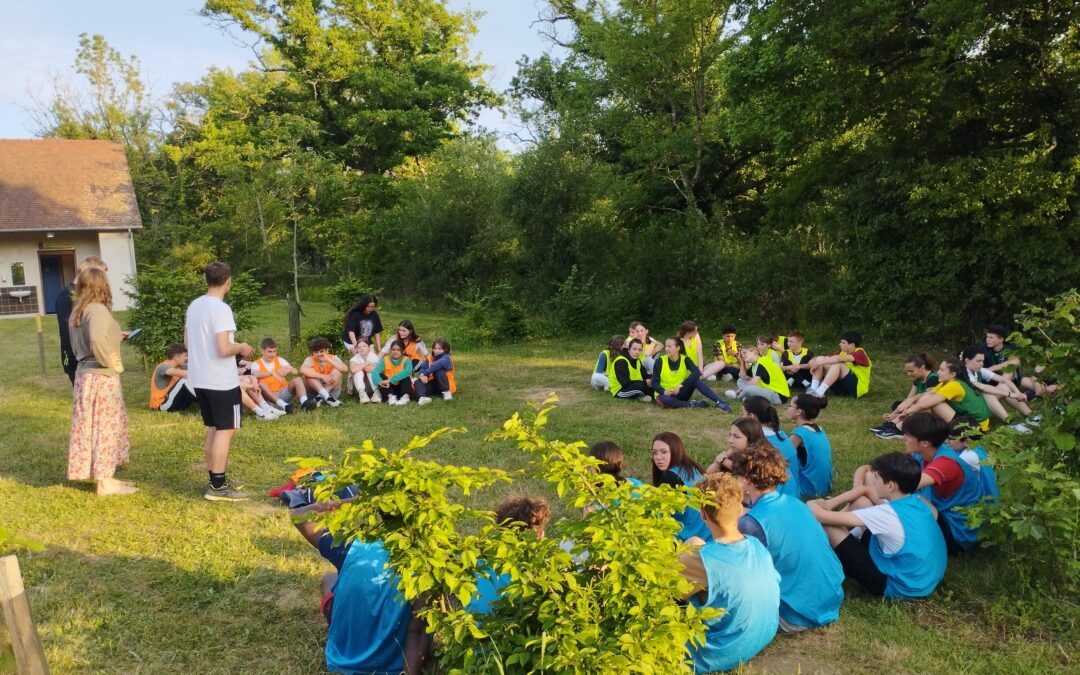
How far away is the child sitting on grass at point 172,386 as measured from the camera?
9055mm

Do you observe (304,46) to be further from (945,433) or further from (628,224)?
(945,433)

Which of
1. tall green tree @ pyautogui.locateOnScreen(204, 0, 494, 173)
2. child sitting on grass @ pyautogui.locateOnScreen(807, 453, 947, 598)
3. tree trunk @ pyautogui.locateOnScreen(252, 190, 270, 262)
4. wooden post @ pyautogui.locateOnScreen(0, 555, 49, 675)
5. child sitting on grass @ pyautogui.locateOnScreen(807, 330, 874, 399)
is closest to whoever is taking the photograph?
wooden post @ pyautogui.locateOnScreen(0, 555, 49, 675)

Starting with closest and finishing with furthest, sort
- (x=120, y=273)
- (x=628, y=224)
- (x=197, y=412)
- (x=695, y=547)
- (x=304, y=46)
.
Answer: (x=695, y=547) → (x=197, y=412) → (x=628, y=224) → (x=120, y=273) → (x=304, y=46)

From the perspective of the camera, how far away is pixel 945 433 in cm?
492

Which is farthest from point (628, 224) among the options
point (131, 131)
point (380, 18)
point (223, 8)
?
point (131, 131)

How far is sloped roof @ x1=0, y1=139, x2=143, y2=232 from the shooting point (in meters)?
24.7

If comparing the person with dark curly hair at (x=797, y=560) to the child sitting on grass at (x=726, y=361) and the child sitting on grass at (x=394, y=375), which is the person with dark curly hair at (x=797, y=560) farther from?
the child sitting on grass at (x=726, y=361)

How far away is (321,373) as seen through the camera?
946cm

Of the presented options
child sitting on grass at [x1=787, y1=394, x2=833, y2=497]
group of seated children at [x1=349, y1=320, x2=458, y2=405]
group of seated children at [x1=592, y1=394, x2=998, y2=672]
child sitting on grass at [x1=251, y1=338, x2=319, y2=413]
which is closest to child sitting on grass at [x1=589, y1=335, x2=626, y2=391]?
group of seated children at [x1=349, y1=320, x2=458, y2=405]

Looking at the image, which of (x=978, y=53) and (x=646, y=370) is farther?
(x=978, y=53)

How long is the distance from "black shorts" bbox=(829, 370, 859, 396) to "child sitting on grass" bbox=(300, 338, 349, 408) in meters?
6.47

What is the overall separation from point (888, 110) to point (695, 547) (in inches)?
446

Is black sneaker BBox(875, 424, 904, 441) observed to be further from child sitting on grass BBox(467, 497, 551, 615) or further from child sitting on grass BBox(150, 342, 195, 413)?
child sitting on grass BBox(150, 342, 195, 413)

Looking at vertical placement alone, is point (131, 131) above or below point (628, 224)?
above
